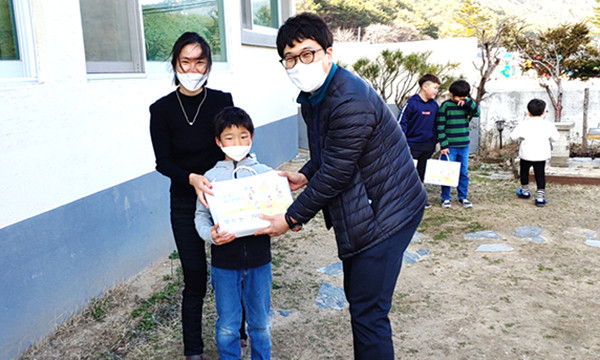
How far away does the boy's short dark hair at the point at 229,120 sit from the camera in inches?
94.9

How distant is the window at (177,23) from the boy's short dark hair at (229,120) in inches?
94.9

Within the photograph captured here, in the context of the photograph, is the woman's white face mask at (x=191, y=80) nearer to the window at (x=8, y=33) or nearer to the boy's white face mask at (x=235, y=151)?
the boy's white face mask at (x=235, y=151)

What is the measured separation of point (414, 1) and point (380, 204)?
136 feet

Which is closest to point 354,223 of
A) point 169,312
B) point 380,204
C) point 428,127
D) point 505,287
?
point 380,204

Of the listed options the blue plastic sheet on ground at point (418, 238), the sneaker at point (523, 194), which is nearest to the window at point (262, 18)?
the blue plastic sheet on ground at point (418, 238)

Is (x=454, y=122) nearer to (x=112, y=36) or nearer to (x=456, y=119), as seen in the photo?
(x=456, y=119)

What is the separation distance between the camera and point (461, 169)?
6324 millimetres

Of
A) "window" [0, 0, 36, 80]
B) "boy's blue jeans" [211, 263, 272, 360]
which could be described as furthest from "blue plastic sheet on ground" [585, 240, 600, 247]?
"window" [0, 0, 36, 80]

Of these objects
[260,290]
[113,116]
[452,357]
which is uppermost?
[113,116]

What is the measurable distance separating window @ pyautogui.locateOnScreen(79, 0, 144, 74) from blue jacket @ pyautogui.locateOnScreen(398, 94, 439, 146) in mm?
3208

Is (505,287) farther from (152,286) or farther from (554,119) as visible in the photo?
(554,119)

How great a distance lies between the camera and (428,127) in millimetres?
6105

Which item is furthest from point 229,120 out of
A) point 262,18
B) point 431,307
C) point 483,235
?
point 262,18

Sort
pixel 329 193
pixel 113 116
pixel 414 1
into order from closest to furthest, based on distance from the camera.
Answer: pixel 329 193, pixel 113 116, pixel 414 1
